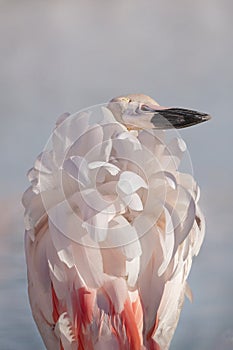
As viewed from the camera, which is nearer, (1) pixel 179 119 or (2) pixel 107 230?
(2) pixel 107 230

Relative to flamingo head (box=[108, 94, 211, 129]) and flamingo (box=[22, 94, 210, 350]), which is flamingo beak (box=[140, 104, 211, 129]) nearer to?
flamingo head (box=[108, 94, 211, 129])

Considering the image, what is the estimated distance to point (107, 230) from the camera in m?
2.19

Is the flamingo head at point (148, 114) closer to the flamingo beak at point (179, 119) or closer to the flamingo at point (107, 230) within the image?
the flamingo beak at point (179, 119)

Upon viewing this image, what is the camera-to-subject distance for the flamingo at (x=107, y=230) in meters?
2.20

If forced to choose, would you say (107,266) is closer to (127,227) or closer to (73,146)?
→ (127,227)

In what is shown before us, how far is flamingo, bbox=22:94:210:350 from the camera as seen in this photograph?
7.21ft

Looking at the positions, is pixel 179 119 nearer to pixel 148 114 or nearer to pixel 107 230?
pixel 148 114

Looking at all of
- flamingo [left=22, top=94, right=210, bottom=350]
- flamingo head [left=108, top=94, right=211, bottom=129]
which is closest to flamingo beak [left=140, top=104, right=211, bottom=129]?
flamingo head [left=108, top=94, right=211, bottom=129]

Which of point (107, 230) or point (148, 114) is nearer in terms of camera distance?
point (107, 230)

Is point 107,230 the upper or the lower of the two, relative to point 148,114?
lower

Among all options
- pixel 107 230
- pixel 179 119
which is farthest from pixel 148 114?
pixel 107 230

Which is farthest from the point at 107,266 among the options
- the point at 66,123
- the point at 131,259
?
the point at 66,123

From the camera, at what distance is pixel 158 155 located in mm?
2262

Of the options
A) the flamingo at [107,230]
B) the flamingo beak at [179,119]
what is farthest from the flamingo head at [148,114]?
the flamingo at [107,230]
